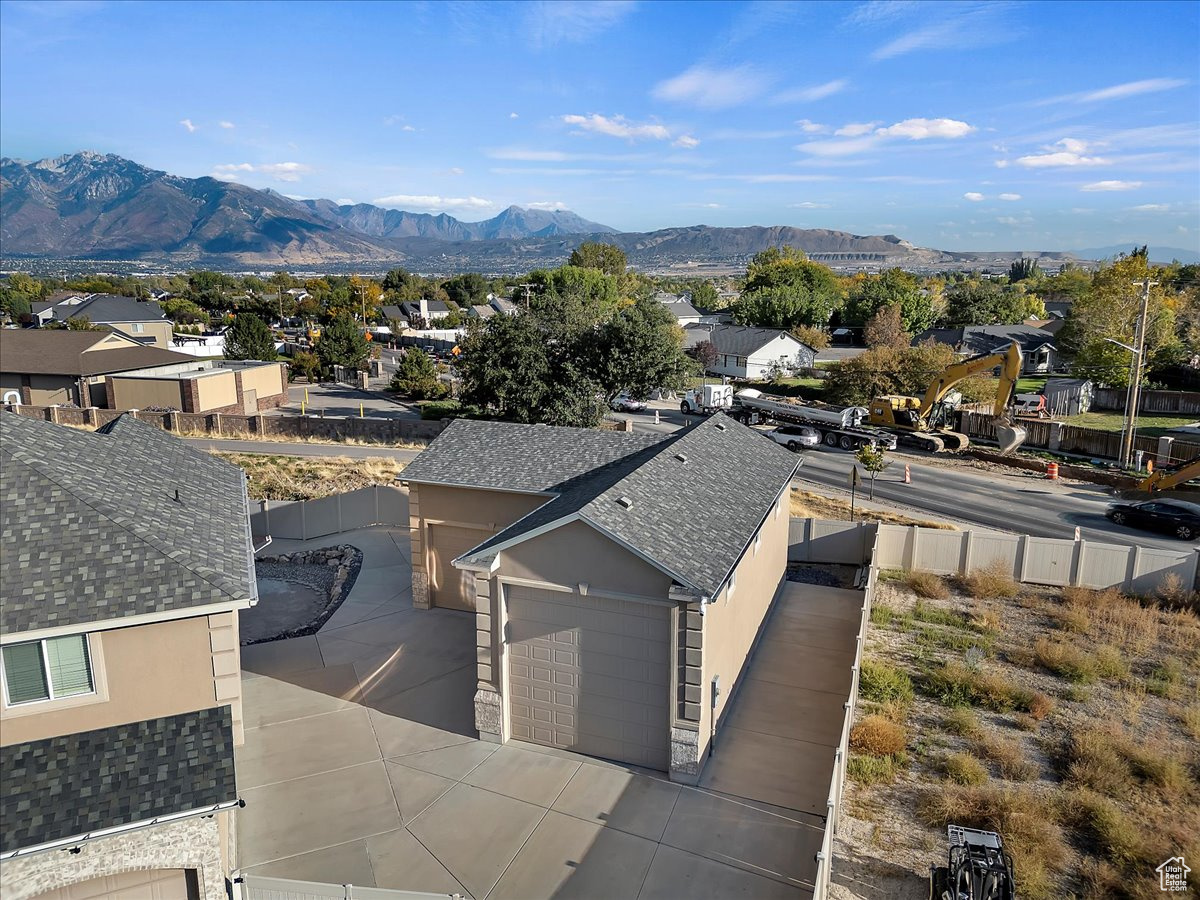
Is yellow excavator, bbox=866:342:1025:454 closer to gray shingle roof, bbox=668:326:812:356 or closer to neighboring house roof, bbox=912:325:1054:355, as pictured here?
gray shingle roof, bbox=668:326:812:356

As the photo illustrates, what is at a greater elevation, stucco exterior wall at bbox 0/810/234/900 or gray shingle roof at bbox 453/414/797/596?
gray shingle roof at bbox 453/414/797/596

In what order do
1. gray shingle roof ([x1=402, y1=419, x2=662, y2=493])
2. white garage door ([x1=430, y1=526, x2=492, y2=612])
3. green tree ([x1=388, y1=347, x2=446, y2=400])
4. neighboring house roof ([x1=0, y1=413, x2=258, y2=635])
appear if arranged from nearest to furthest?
neighboring house roof ([x1=0, y1=413, x2=258, y2=635]) < gray shingle roof ([x1=402, y1=419, x2=662, y2=493]) < white garage door ([x1=430, y1=526, x2=492, y2=612]) < green tree ([x1=388, y1=347, x2=446, y2=400])

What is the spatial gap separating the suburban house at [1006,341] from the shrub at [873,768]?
2582 inches

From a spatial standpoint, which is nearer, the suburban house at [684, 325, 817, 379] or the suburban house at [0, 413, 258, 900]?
the suburban house at [0, 413, 258, 900]

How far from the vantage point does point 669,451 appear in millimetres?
18734

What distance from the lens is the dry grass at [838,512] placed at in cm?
2994

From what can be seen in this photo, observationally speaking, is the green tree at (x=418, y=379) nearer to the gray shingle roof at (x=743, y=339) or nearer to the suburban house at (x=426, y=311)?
the gray shingle roof at (x=743, y=339)

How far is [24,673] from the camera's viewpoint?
10539 millimetres

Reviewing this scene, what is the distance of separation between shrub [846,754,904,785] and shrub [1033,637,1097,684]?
6.17 m

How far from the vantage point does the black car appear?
28516mm

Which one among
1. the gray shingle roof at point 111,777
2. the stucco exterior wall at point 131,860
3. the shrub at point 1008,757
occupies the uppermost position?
the gray shingle roof at point 111,777

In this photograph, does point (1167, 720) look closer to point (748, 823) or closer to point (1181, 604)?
point (1181, 604)

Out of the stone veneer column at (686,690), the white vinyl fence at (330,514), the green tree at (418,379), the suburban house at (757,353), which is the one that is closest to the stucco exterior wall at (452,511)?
the stone veneer column at (686,690)

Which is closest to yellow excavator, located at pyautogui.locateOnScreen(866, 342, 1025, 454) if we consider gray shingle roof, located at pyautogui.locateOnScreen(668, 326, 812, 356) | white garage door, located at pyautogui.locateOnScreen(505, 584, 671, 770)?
gray shingle roof, located at pyautogui.locateOnScreen(668, 326, 812, 356)
